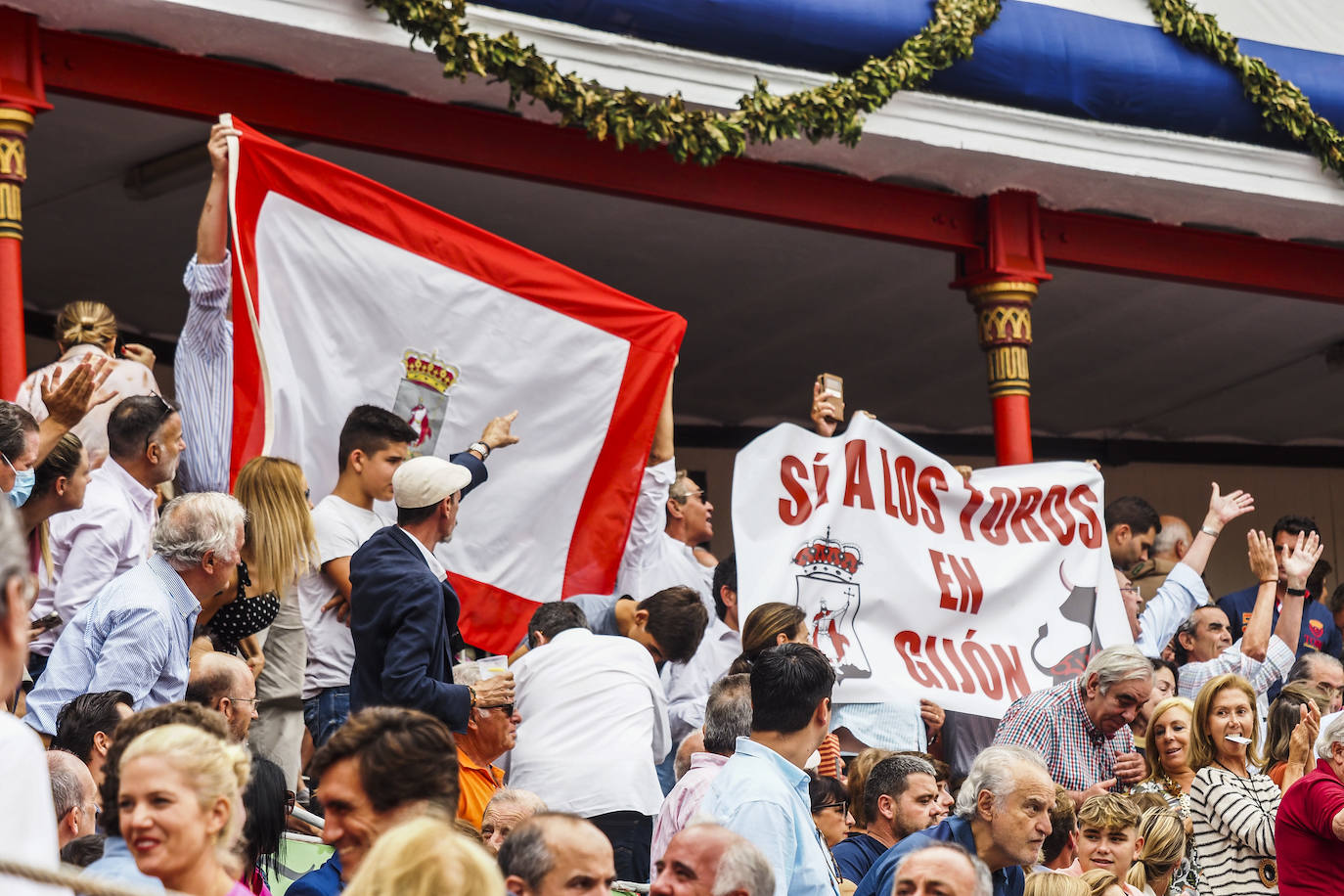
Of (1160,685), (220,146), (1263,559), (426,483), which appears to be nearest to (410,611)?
(426,483)

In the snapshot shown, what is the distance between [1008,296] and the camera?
9.79m

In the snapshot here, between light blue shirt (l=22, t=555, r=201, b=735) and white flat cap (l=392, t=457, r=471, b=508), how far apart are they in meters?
0.69

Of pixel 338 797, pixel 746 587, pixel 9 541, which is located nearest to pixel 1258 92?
pixel 746 587

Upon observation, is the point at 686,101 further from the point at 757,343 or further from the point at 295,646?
the point at 757,343

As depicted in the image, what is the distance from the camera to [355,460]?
6.15 metres

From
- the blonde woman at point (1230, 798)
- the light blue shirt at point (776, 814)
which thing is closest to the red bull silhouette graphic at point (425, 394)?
the light blue shirt at point (776, 814)

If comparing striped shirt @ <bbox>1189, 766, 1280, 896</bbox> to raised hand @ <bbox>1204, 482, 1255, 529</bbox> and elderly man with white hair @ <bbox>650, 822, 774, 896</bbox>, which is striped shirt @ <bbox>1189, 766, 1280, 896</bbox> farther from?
elderly man with white hair @ <bbox>650, 822, 774, 896</bbox>

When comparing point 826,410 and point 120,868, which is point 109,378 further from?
point 120,868

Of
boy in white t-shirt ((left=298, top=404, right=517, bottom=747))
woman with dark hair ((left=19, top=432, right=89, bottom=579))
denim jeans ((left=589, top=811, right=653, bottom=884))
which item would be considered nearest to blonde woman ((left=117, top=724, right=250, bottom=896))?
woman with dark hair ((left=19, top=432, right=89, bottom=579))

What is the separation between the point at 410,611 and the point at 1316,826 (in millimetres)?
3040

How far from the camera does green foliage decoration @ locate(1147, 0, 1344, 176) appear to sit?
9453 millimetres

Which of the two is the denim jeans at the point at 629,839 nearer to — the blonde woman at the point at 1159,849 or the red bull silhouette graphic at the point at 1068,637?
the blonde woman at the point at 1159,849

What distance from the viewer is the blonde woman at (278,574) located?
5824 millimetres

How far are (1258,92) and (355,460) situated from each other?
583 centimetres
